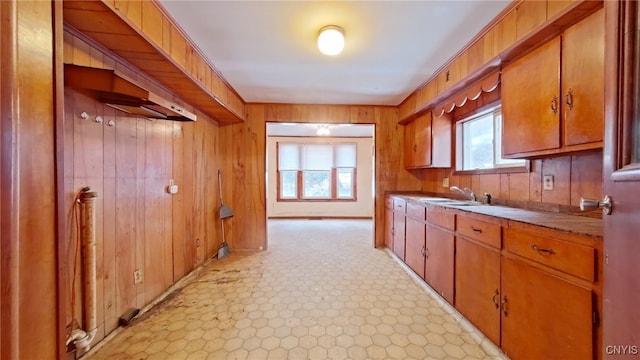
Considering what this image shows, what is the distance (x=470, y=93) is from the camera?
2396 mm

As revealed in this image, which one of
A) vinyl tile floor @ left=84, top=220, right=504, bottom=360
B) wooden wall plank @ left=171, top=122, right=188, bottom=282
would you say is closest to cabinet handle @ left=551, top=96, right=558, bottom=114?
vinyl tile floor @ left=84, top=220, right=504, bottom=360

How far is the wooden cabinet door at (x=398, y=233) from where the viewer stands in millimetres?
3336

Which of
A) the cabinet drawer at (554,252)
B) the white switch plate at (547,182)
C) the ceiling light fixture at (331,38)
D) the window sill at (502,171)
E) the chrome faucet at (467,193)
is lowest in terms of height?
the cabinet drawer at (554,252)

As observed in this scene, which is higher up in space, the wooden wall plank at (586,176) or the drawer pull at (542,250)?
the wooden wall plank at (586,176)

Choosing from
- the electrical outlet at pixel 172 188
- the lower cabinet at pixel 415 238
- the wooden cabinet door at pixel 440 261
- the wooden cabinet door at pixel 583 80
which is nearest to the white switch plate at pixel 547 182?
the wooden cabinet door at pixel 583 80

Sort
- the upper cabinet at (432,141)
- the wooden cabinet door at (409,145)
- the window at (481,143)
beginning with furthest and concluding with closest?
1. the wooden cabinet door at (409,145)
2. the upper cabinet at (432,141)
3. the window at (481,143)

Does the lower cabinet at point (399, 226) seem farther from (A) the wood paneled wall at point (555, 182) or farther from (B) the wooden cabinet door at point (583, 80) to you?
(B) the wooden cabinet door at point (583, 80)

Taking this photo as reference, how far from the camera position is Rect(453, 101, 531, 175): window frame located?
225 centimetres

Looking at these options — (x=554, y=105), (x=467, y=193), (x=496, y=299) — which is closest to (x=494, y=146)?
(x=467, y=193)

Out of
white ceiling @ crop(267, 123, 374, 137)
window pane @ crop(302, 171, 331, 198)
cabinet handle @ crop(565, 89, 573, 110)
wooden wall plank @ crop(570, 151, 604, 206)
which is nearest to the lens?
cabinet handle @ crop(565, 89, 573, 110)

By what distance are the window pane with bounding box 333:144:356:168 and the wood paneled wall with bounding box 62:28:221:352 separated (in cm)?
423

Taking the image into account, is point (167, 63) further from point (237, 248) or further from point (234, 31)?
point (237, 248)

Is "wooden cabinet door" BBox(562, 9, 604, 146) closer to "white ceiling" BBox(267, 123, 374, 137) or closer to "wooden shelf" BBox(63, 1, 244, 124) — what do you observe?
"wooden shelf" BBox(63, 1, 244, 124)

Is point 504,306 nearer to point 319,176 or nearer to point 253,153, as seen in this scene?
point 253,153
